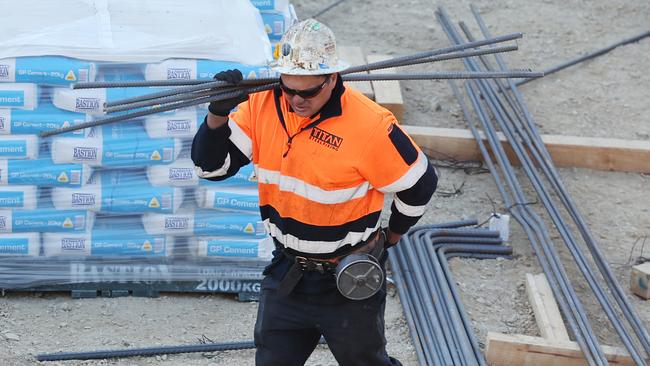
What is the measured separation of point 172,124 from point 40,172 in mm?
879

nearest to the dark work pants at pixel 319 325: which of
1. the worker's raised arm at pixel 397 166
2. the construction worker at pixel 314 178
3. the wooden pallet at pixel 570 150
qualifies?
the construction worker at pixel 314 178

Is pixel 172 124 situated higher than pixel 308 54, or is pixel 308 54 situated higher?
pixel 308 54

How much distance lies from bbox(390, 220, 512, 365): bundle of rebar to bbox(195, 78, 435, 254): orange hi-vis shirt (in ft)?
5.84

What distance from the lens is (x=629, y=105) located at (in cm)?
948

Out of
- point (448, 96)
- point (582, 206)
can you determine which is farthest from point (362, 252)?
point (448, 96)

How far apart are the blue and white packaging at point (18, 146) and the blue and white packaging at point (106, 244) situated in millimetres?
572

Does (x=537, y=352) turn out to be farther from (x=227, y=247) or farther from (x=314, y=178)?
(x=314, y=178)

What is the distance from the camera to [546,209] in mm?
7293

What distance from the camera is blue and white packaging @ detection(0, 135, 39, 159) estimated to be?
239 inches

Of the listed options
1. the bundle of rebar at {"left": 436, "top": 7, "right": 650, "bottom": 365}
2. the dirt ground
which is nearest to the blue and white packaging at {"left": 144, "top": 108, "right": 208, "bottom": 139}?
the dirt ground

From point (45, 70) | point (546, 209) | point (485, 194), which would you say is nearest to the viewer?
point (45, 70)

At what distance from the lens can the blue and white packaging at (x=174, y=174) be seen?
621cm

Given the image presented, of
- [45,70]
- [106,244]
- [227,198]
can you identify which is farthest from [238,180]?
[45,70]

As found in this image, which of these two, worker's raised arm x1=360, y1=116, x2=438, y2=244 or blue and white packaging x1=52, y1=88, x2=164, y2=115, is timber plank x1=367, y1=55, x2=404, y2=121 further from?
worker's raised arm x1=360, y1=116, x2=438, y2=244
